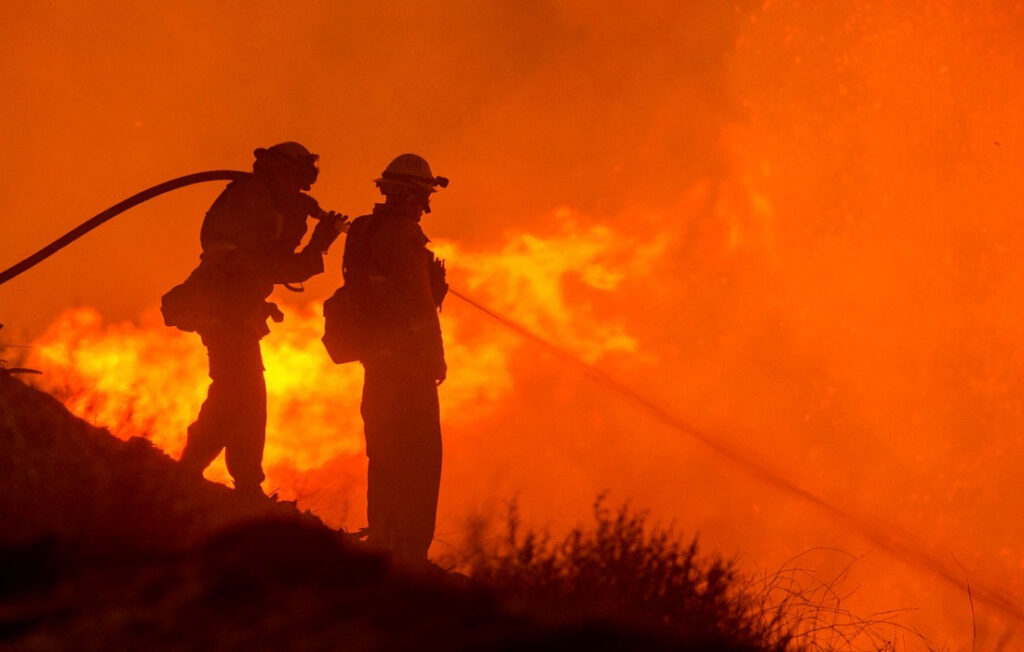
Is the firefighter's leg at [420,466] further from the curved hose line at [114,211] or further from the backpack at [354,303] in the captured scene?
the curved hose line at [114,211]

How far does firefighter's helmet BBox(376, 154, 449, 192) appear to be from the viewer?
31.3 feet

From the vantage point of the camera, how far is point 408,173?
9.54 meters

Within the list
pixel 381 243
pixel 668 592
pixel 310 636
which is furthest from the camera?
pixel 381 243

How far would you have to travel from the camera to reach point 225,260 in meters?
9.52

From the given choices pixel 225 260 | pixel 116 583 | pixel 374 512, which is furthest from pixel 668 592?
pixel 225 260

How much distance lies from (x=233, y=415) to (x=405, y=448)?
1.21 meters

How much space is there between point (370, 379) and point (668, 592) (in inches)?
146

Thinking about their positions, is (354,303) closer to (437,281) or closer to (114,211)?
(437,281)

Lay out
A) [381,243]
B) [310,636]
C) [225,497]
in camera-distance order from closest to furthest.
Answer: [310,636], [225,497], [381,243]

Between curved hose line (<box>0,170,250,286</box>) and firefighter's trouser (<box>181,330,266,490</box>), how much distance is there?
125 cm

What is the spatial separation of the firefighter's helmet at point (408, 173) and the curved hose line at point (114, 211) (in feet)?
3.38

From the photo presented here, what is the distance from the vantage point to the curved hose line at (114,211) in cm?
948

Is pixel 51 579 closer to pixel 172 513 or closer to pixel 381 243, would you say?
pixel 172 513

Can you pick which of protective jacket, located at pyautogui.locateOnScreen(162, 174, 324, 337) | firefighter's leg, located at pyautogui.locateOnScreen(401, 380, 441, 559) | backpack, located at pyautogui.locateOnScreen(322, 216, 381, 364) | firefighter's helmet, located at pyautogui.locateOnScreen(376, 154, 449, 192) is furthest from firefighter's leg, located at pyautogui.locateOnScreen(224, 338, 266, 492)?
firefighter's helmet, located at pyautogui.locateOnScreen(376, 154, 449, 192)
